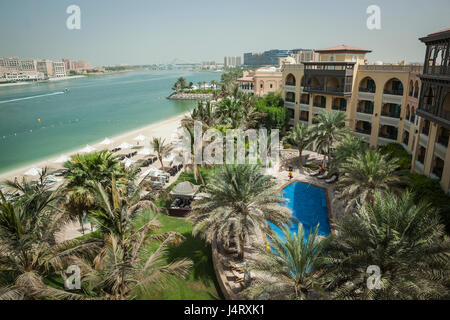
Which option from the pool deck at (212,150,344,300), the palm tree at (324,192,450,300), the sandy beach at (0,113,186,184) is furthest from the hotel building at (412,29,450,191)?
the sandy beach at (0,113,186,184)

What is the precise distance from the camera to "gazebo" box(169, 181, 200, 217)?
76.5 feet

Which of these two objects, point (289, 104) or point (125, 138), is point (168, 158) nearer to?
point (289, 104)

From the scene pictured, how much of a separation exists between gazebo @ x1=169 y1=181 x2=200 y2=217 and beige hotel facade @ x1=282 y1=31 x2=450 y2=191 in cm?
1790

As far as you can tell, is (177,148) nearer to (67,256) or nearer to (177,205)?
(177,205)

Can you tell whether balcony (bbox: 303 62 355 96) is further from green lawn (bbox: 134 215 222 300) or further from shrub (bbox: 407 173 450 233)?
green lawn (bbox: 134 215 222 300)

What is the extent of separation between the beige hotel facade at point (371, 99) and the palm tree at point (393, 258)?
35.2ft

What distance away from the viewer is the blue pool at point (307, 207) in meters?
21.6

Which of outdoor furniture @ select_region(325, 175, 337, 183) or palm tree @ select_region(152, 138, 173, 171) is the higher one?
palm tree @ select_region(152, 138, 173, 171)

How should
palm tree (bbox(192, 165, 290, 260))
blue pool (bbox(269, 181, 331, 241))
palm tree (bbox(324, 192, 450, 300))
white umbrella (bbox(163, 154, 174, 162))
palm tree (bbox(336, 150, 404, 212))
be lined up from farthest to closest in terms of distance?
white umbrella (bbox(163, 154, 174, 162)) < blue pool (bbox(269, 181, 331, 241)) < palm tree (bbox(336, 150, 404, 212)) < palm tree (bbox(192, 165, 290, 260)) < palm tree (bbox(324, 192, 450, 300))

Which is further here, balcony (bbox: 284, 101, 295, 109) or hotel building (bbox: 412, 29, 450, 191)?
balcony (bbox: 284, 101, 295, 109)

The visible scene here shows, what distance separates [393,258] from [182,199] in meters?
17.5

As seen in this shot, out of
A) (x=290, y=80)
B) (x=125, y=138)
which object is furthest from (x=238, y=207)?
(x=125, y=138)

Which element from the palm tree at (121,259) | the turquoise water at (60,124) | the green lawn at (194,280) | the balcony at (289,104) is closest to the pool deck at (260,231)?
the green lawn at (194,280)

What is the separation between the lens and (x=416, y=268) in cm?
1046
